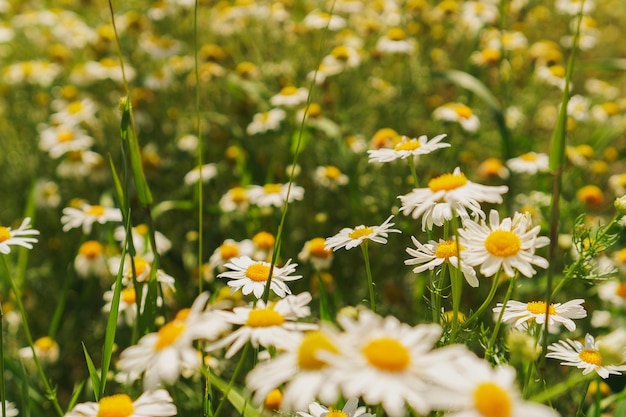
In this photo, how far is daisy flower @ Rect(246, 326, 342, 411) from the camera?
0.59m

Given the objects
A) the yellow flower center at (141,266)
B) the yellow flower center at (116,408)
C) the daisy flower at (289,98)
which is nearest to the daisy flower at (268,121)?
the daisy flower at (289,98)

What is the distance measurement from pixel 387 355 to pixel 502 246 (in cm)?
39

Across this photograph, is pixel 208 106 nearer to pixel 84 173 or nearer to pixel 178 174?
pixel 178 174

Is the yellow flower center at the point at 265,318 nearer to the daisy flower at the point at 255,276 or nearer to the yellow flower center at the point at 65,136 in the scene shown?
the daisy flower at the point at 255,276

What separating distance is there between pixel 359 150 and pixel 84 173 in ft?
4.08

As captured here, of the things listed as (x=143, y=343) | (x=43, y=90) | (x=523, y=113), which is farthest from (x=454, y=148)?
(x=43, y=90)

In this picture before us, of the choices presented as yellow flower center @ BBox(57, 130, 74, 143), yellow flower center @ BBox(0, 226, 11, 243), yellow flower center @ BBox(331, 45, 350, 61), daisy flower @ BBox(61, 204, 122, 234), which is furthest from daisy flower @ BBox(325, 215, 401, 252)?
yellow flower center @ BBox(57, 130, 74, 143)

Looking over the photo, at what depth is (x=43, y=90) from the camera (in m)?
3.29

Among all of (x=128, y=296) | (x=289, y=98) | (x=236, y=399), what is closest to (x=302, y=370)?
(x=236, y=399)

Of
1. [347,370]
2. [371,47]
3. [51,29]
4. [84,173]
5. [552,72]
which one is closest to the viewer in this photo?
[347,370]

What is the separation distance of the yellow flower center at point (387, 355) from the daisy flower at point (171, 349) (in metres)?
0.17

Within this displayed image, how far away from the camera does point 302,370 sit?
2.05ft

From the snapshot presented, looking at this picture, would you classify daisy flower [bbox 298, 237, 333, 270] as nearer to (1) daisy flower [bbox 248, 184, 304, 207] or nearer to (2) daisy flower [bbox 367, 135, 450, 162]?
(1) daisy flower [bbox 248, 184, 304, 207]

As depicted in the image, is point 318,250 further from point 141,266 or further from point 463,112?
point 463,112
